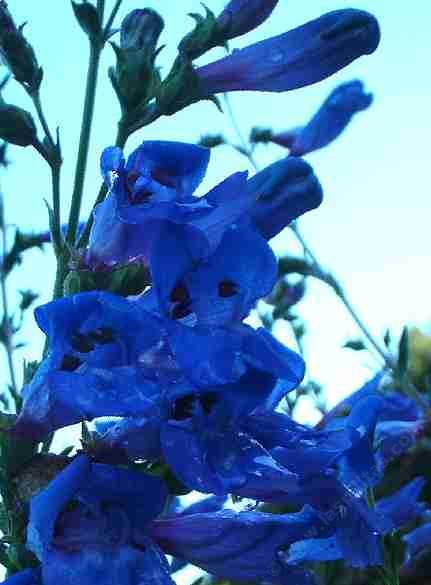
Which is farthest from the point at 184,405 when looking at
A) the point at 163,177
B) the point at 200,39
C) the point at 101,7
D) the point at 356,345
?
the point at 356,345

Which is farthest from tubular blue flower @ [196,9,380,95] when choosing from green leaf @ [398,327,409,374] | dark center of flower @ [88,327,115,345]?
green leaf @ [398,327,409,374]

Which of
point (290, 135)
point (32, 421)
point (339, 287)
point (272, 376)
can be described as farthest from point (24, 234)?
point (272, 376)

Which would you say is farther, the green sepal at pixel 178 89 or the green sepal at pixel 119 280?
the green sepal at pixel 178 89

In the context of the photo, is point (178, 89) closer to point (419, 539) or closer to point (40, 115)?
point (40, 115)

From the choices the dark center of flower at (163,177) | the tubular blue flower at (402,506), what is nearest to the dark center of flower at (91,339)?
the dark center of flower at (163,177)

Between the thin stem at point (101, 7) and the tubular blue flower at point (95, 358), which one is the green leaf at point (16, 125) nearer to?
the thin stem at point (101, 7)

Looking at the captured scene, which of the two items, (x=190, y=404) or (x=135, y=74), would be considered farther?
(x=135, y=74)
